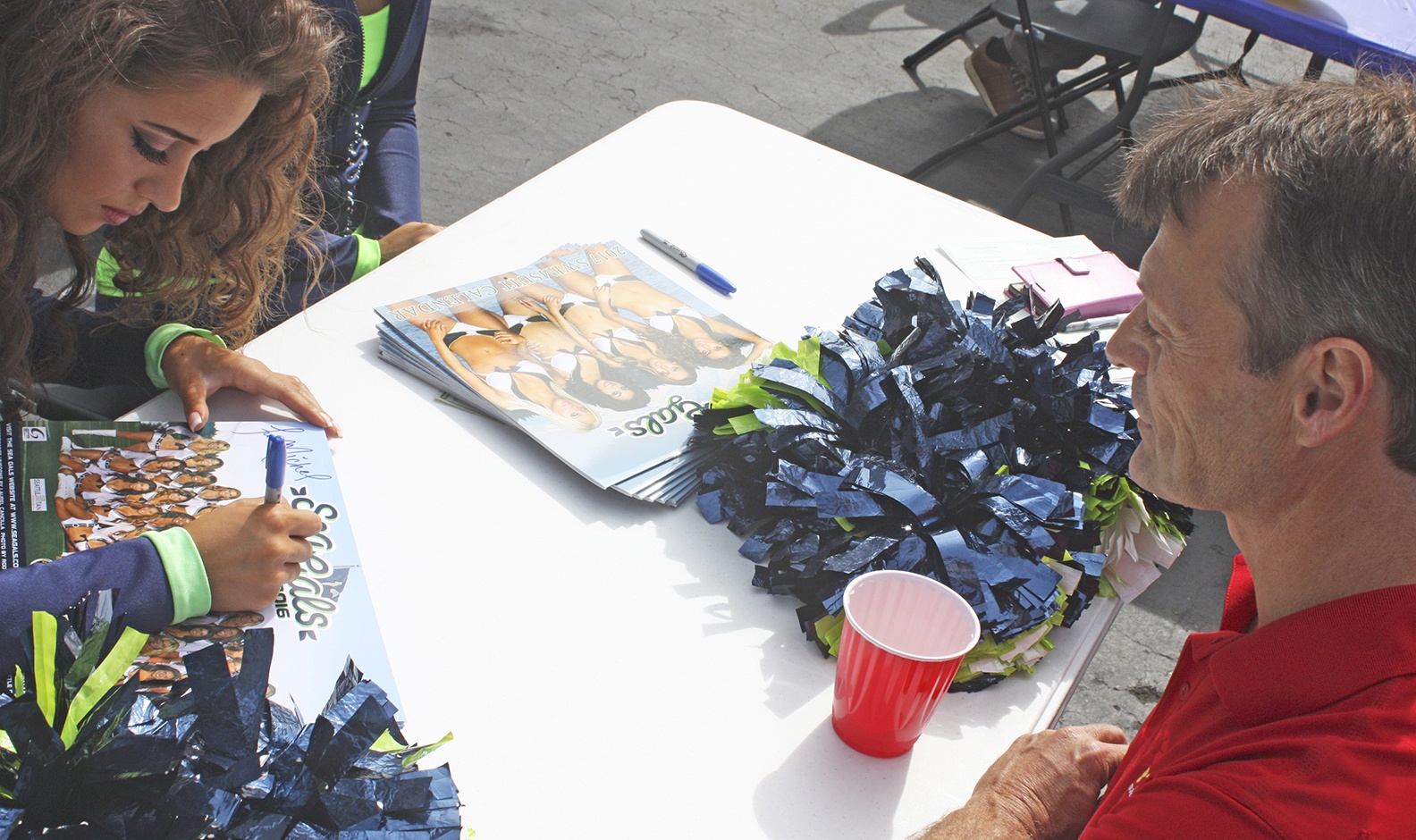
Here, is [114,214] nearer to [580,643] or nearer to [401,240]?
[401,240]

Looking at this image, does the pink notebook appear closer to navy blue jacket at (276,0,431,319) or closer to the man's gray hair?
the man's gray hair

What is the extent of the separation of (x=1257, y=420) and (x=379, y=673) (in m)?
0.81

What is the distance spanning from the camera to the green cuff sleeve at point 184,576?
992mm

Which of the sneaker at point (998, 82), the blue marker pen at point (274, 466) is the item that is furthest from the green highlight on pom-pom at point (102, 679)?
the sneaker at point (998, 82)

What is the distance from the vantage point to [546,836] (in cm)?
90

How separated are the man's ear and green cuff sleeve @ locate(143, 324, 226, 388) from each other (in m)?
Answer: 1.20

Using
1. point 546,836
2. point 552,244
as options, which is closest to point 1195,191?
point 546,836

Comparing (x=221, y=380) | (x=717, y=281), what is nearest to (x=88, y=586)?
(x=221, y=380)

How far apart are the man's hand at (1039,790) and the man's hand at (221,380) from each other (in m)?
0.81

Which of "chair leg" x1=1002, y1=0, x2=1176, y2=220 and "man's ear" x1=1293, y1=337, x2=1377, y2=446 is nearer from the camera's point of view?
"man's ear" x1=1293, y1=337, x2=1377, y2=446

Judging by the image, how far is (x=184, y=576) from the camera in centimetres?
100

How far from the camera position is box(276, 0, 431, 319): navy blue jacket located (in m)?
1.85

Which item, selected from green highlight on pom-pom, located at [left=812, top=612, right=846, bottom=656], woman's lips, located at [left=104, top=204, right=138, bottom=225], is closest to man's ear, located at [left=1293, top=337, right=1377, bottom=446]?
green highlight on pom-pom, located at [left=812, top=612, right=846, bottom=656]

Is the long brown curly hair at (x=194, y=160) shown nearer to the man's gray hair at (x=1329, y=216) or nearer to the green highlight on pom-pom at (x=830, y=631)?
the green highlight on pom-pom at (x=830, y=631)
